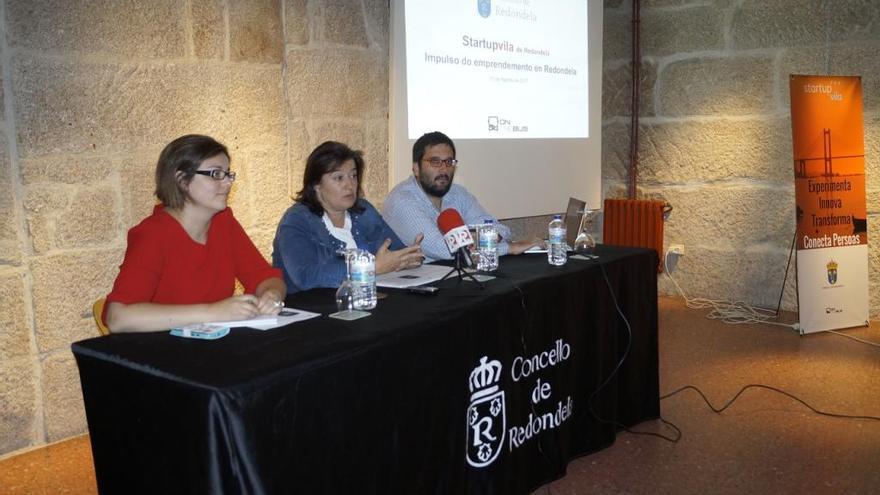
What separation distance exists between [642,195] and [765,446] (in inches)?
124

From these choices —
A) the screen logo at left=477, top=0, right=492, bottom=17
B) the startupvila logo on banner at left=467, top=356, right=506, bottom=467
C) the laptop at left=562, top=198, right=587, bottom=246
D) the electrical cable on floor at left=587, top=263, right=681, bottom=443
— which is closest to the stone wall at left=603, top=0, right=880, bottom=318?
the screen logo at left=477, top=0, right=492, bottom=17

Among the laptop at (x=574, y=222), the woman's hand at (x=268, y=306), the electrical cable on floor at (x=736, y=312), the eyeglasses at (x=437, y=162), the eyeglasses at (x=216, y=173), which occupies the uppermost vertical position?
the eyeglasses at (x=437, y=162)

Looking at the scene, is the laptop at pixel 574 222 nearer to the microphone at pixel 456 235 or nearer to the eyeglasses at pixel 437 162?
the eyeglasses at pixel 437 162

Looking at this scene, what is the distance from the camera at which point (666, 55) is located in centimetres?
551

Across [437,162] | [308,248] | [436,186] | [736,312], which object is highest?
[437,162]

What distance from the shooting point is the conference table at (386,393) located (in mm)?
1536

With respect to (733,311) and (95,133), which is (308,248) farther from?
(733,311)

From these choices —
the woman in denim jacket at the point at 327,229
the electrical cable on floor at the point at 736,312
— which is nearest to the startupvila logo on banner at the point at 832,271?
the electrical cable on floor at the point at 736,312

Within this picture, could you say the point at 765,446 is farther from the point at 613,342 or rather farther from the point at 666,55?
the point at 666,55

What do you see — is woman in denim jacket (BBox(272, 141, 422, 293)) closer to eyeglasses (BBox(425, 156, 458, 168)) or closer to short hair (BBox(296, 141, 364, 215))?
short hair (BBox(296, 141, 364, 215))

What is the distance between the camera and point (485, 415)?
226cm

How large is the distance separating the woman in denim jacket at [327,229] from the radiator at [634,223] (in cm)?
323

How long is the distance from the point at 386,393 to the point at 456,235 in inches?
27.5

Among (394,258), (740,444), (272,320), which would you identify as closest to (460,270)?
(394,258)
